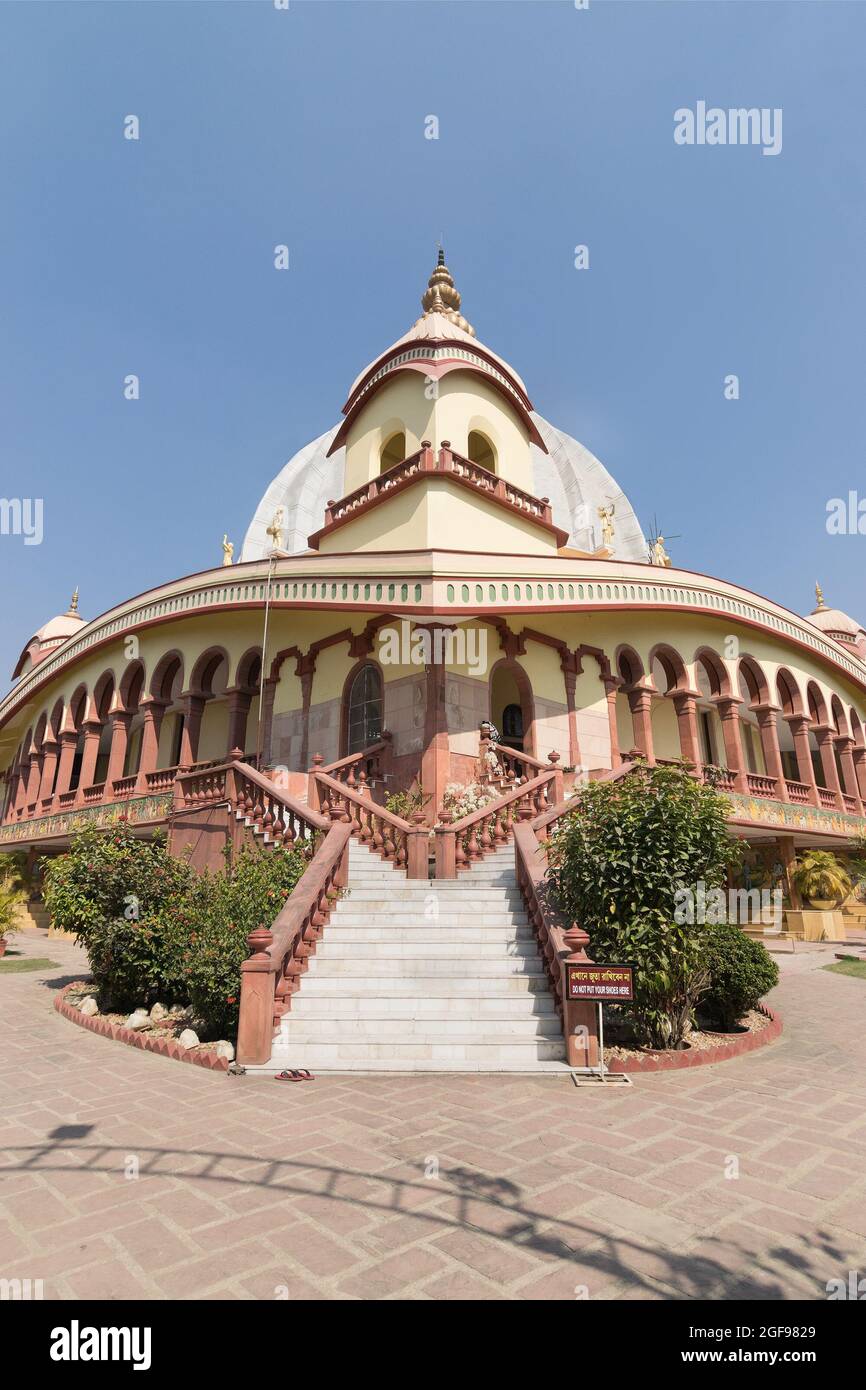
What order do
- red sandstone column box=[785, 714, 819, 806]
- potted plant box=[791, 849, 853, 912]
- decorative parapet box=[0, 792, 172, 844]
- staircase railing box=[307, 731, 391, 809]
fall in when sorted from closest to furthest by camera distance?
staircase railing box=[307, 731, 391, 809], decorative parapet box=[0, 792, 172, 844], potted plant box=[791, 849, 853, 912], red sandstone column box=[785, 714, 819, 806]

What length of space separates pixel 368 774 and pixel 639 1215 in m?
10.7

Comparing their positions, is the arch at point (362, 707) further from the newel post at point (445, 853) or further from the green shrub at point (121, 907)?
the green shrub at point (121, 907)

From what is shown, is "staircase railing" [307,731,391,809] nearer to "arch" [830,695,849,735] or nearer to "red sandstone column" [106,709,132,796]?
"red sandstone column" [106,709,132,796]

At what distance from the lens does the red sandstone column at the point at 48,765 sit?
2305 cm

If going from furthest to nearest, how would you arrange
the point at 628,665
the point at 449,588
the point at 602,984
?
the point at 628,665
the point at 449,588
the point at 602,984

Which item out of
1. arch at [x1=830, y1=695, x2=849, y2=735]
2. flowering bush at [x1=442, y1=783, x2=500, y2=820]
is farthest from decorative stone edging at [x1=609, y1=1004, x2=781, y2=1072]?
arch at [x1=830, y1=695, x2=849, y2=735]

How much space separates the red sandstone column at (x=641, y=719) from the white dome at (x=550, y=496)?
16879mm

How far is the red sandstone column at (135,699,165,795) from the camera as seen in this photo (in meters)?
17.6

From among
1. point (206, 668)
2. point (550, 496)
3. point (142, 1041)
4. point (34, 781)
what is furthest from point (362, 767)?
point (550, 496)

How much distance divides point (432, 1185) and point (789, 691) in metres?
19.8

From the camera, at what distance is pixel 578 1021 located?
22.0 ft

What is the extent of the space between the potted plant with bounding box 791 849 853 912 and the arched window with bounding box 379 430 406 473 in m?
15.1

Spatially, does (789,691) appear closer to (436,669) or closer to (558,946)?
(436,669)
